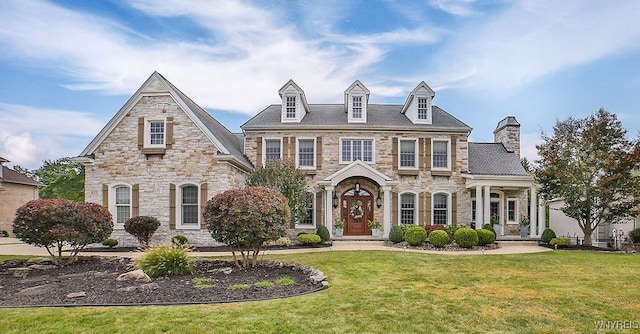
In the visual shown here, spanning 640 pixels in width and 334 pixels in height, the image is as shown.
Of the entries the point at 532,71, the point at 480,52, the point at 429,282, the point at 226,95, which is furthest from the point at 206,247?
the point at 532,71

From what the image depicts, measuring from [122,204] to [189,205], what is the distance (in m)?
3.10

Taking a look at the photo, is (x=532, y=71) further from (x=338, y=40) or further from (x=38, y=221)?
(x=38, y=221)

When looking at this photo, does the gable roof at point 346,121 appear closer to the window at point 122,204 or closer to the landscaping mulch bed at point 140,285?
the window at point 122,204

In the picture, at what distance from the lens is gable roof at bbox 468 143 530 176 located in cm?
2275

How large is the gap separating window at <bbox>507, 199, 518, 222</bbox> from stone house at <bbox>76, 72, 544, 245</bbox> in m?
0.06

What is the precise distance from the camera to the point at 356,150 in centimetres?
2238

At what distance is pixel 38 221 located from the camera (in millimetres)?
12617

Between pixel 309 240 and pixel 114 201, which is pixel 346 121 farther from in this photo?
pixel 114 201

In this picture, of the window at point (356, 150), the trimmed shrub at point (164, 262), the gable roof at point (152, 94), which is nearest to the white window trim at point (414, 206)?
the window at point (356, 150)

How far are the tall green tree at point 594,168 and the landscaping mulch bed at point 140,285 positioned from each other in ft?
44.3

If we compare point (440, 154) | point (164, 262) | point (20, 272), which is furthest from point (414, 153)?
point (20, 272)

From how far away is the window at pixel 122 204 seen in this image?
19.1 meters

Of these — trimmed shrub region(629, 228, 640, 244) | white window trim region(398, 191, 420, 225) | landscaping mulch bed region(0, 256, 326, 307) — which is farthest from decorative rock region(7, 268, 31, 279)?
trimmed shrub region(629, 228, 640, 244)

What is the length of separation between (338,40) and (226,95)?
24.0ft
